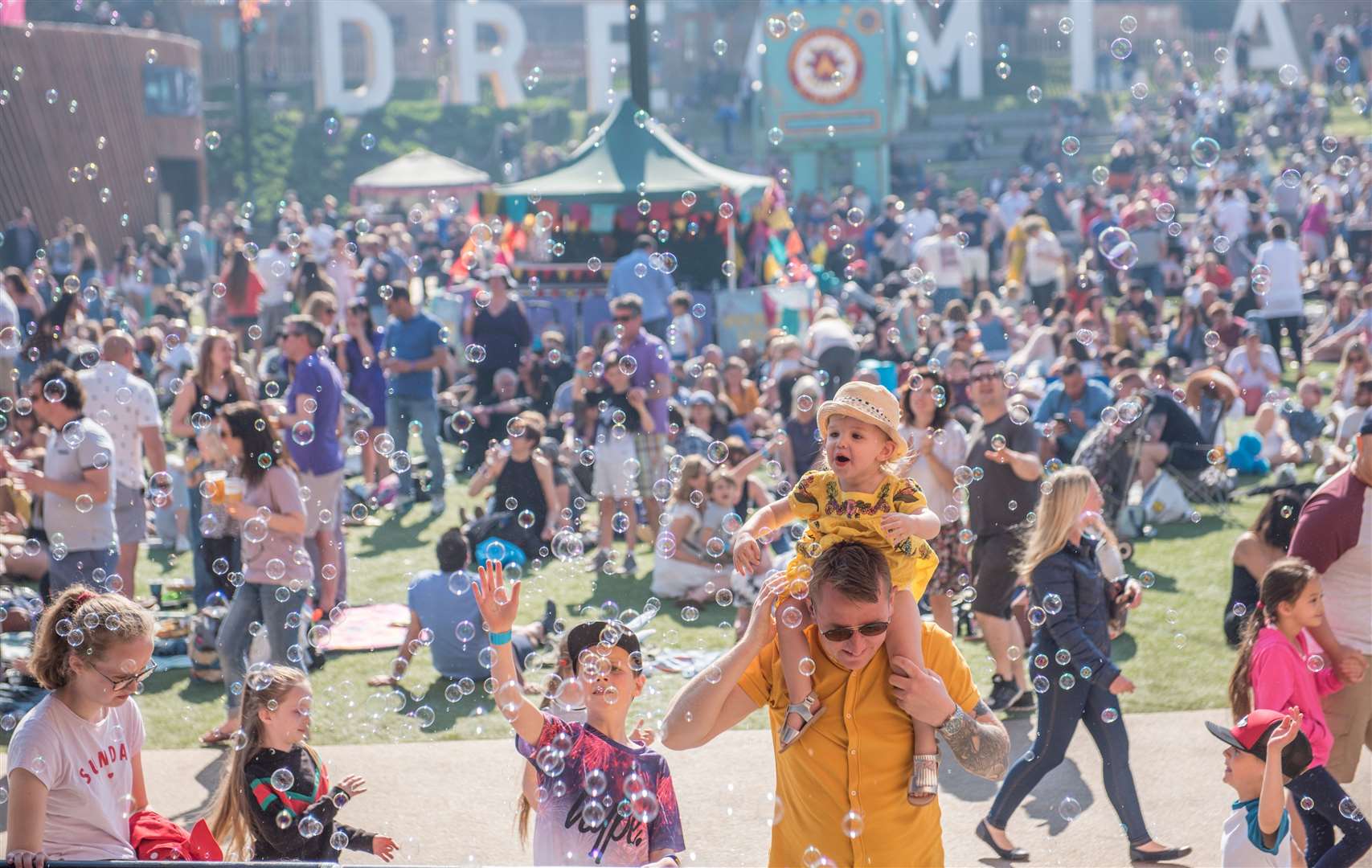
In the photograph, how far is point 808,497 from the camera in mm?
3572

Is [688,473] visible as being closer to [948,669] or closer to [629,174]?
[948,669]

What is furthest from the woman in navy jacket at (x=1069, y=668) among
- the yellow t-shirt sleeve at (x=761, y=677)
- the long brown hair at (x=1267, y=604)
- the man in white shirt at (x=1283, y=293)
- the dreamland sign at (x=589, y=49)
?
the dreamland sign at (x=589, y=49)

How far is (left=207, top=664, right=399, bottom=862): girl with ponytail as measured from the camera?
4.33 m

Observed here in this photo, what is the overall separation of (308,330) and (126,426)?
46.2 inches

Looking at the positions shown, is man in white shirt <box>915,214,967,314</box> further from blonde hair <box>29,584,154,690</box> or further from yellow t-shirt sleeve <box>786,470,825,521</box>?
blonde hair <box>29,584,154,690</box>

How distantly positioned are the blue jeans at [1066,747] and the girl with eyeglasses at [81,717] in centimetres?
286

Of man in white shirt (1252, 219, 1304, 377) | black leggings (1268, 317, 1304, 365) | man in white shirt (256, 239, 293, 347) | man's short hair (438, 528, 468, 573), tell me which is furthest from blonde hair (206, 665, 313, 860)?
black leggings (1268, 317, 1304, 365)

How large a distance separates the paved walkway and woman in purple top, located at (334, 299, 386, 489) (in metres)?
4.63

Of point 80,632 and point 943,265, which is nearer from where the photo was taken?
point 80,632

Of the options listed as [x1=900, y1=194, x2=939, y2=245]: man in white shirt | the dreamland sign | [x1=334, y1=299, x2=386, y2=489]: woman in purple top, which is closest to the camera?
[x1=334, y1=299, x2=386, y2=489]: woman in purple top

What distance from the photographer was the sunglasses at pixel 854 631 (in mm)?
3088

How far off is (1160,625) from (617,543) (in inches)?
135

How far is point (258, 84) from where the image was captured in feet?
144

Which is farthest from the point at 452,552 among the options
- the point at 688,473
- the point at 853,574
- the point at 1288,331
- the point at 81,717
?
the point at 1288,331
